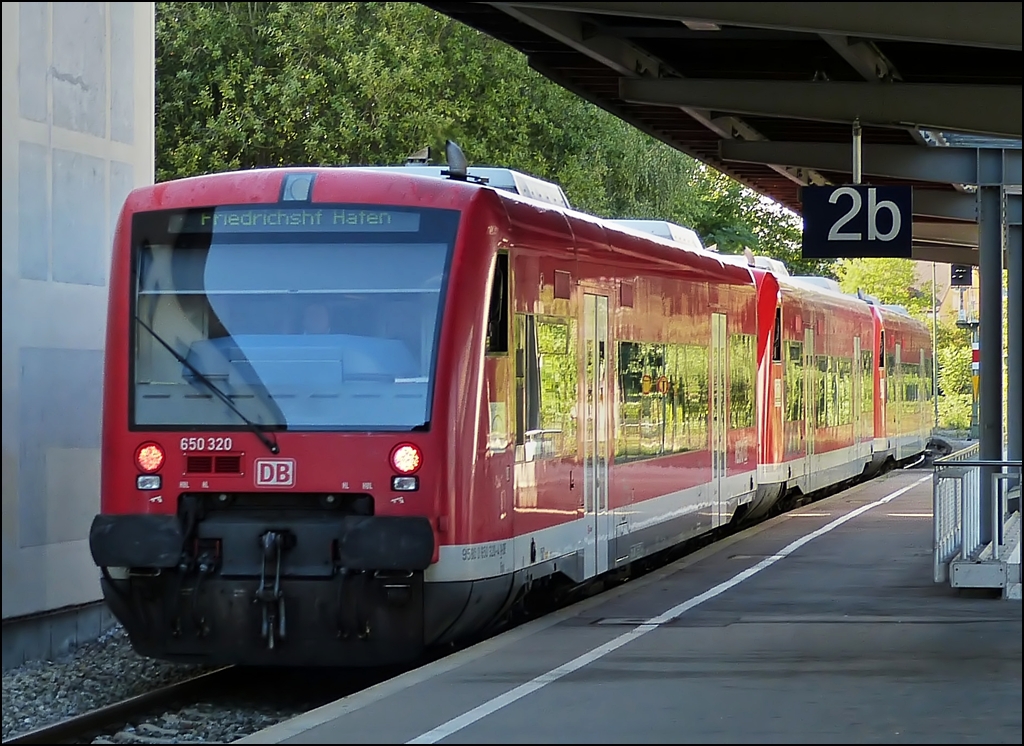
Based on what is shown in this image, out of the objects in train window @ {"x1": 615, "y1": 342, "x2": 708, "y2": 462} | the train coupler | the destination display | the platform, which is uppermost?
the destination display

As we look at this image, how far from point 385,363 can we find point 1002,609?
16.7 feet

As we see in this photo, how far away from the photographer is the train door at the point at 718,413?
58.6 feet

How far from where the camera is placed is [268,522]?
1055cm

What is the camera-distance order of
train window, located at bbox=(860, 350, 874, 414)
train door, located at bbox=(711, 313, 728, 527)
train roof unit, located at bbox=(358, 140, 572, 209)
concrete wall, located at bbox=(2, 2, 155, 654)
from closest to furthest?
train roof unit, located at bbox=(358, 140, 572, 209) → concrete wall, located at bbox=(2, 2, 155, 654) → train door, located at bbox=(711, 313, 728, 527) → train window, located at bbox=(860, 350, 874, 414)

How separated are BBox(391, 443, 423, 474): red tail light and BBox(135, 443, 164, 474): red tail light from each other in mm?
1496

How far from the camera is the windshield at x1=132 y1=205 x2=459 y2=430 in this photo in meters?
10.6

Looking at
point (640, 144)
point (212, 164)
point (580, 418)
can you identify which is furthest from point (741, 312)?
point (640, 144)

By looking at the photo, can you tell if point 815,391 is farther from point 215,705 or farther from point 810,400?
point 215,705

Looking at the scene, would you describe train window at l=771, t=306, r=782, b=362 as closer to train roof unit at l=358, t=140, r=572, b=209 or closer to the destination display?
train roof unit at l=358, t=140, r=572, b=209

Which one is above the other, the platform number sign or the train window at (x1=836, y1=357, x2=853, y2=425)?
the platform number sign

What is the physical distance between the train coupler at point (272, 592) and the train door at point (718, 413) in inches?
318

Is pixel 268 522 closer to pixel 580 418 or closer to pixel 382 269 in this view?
pixel 382 269

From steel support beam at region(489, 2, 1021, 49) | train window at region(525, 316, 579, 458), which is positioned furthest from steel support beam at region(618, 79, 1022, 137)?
train window at region(525, 316, 579, 458)

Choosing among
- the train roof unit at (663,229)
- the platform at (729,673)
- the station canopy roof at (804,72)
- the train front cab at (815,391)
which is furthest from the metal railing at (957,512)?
the train front cab at (815,391)
